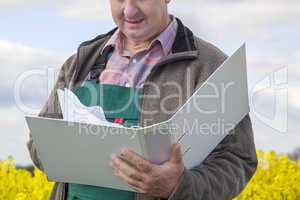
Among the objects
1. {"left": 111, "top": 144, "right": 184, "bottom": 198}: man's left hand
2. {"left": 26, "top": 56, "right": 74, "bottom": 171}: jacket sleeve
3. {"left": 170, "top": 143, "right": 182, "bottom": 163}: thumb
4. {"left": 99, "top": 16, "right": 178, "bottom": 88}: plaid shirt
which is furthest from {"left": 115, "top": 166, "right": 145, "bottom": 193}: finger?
{"left": 26, "top": 56, "right": 74, "bottom": 171}: jacket sleeve

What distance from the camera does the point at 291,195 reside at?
457cm

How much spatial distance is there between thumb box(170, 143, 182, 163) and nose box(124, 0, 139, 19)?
0.58 metres

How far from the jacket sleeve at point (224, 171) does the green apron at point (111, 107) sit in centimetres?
25

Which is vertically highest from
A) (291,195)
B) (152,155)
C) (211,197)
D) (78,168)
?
(152,155)

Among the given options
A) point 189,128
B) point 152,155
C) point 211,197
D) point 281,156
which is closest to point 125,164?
point 152,155

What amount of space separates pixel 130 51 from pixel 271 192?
2.24m

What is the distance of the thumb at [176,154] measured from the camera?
2127mm

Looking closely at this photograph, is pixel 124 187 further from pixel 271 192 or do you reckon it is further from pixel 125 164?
pixel 271 192

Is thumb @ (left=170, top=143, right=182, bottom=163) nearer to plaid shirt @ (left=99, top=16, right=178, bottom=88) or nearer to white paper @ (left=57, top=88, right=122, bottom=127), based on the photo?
white paper @ (left=57, top=88, right=122, bottom=127)

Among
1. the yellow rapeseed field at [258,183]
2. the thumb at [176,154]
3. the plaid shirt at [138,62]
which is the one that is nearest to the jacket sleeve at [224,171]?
the thumb at [176,154]

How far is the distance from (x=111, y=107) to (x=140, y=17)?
339 millimetres

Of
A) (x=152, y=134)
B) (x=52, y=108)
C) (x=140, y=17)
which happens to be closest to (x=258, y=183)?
(x=52, y=108)

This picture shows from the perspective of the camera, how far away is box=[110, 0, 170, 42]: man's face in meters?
2.47

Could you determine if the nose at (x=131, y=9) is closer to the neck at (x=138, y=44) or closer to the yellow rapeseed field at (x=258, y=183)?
the neck at (x=138, y=44)
